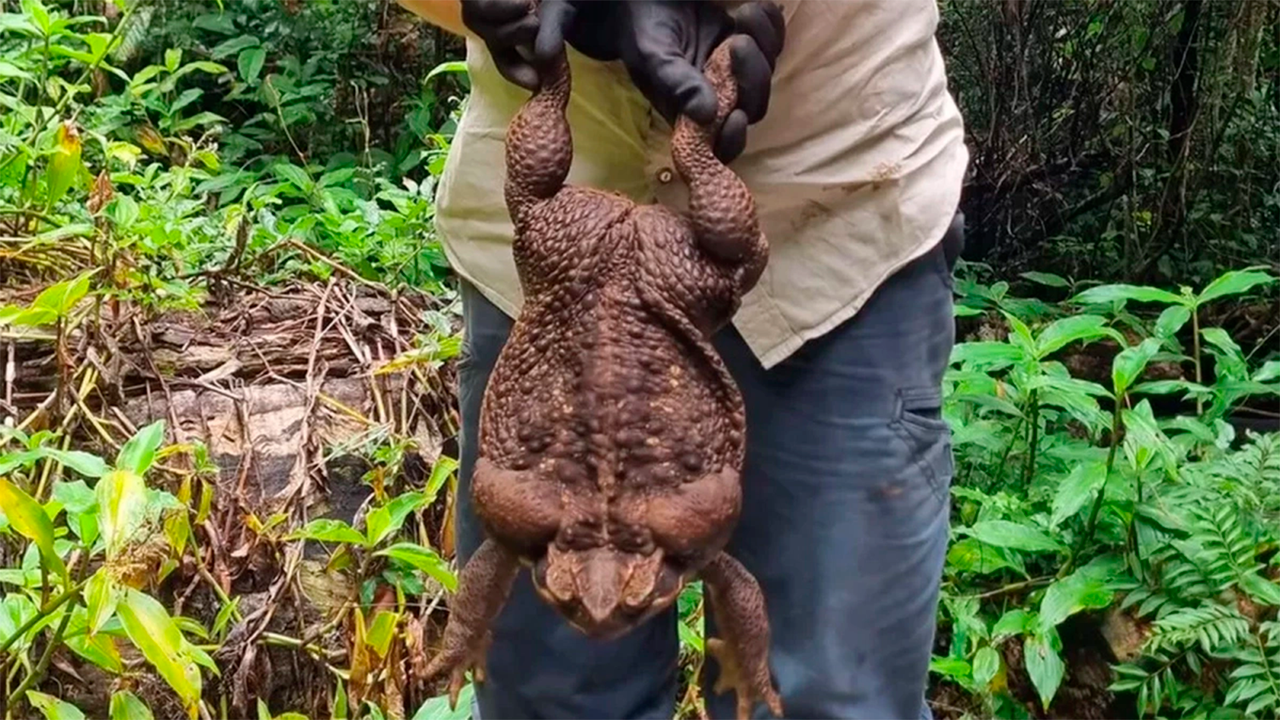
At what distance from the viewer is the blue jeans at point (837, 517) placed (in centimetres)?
112

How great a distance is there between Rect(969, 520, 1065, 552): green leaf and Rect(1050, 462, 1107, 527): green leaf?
5cm

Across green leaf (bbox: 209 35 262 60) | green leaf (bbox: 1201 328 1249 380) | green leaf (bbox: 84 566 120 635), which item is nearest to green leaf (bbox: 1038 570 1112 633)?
green leaf (bbox: 1201 328 1249 380)

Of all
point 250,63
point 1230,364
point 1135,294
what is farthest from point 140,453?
point 250,63

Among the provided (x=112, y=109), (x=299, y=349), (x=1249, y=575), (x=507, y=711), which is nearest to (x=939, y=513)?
(x=507, y=711)

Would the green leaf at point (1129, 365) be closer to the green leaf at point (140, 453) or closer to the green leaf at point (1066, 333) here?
the green leaf at point (1066, 333)

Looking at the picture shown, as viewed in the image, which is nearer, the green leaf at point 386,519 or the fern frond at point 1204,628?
the green leaf at point 386,519

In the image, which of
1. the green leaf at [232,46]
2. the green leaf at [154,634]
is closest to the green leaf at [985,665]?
the green leaf at [154,634]

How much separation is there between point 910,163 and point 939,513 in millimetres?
329

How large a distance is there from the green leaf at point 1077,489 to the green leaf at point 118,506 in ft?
4.36

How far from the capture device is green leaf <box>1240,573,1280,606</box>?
190cm

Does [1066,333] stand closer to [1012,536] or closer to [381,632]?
[1012,536]

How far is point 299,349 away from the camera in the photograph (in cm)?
243

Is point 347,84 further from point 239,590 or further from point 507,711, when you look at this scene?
point 507,711

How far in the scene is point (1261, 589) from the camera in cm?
191
